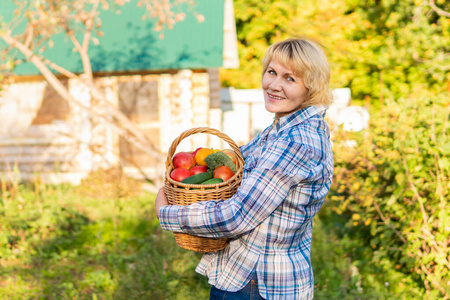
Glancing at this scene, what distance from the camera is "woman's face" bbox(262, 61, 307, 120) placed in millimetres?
1747

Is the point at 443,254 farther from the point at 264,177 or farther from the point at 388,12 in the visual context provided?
the point at 388,12

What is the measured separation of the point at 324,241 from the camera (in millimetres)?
4598

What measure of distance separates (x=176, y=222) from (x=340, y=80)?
1353 centimetres

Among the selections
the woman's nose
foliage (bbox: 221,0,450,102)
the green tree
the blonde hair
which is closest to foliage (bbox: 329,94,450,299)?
the blonde hair

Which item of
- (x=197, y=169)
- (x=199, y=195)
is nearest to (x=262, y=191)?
(x=199, y=195)

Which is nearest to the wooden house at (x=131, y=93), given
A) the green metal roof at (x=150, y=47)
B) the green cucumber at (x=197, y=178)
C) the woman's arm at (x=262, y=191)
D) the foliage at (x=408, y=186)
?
the green metal roof at (x=150, y=47)

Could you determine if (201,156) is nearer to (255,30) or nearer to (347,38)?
(255,30)

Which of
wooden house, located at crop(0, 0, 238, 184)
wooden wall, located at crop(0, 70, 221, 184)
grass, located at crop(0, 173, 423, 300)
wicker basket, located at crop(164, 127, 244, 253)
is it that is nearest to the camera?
wicker basket, located at crop(164, 127, 244, 253)

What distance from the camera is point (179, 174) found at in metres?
1.84

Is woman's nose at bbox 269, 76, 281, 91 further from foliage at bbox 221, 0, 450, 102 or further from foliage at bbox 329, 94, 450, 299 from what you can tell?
foliage at bbox 221, 0, 450, 102

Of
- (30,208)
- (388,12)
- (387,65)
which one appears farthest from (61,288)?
(388,12)

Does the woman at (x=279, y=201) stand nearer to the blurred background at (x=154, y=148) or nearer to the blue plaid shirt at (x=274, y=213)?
the blue plaid shirt at (x=274, y=213)

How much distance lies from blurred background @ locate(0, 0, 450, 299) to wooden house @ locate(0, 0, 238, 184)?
0.03 meters

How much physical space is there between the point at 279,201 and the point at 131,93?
307 inches
